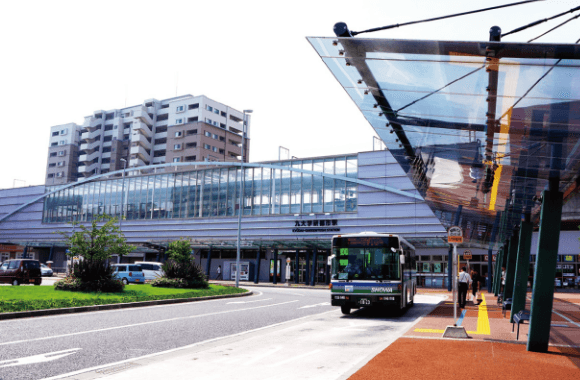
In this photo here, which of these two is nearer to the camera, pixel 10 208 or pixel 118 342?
pixel 118 342

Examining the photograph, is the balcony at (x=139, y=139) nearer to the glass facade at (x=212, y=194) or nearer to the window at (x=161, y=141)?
the window at (x=161, y=141)

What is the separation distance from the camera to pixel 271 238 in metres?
51.2

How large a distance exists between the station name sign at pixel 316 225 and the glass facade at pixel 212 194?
1146 millimetres

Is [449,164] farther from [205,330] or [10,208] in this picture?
[10,208]

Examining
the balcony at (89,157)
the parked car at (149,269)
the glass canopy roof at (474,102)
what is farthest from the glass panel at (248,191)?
the balcony at (89,157)

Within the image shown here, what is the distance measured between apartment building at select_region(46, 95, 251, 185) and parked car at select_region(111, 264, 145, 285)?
52902 mm

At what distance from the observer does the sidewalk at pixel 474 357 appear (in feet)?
23.9

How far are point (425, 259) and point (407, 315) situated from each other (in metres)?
30.7

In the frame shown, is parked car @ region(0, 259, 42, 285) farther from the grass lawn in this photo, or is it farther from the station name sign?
the station name sign

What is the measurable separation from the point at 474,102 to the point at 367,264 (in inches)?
429

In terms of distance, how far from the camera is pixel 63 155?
108375mm

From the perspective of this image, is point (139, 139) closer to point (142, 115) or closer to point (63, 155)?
point (142, 115)

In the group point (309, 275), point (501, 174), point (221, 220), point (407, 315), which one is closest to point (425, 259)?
point (309, 275)

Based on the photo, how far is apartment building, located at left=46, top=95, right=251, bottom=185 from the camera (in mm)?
92375
